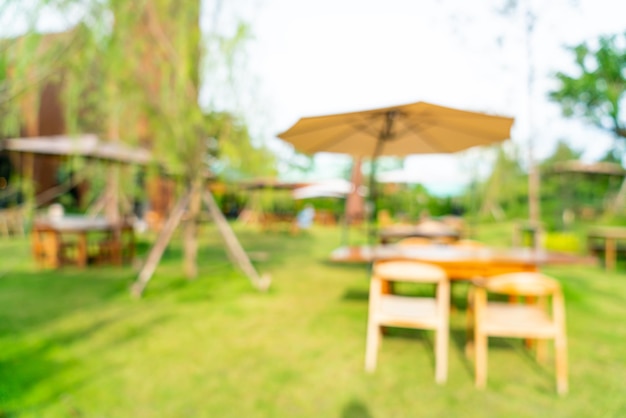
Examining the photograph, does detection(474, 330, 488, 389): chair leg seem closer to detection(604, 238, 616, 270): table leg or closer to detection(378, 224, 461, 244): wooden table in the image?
detection(378, 224, 461, 244): wooden table

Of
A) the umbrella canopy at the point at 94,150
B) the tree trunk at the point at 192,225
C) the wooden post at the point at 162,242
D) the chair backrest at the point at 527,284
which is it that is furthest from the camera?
the umbrella canopy at the point at 94,150

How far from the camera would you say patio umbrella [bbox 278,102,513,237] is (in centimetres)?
389

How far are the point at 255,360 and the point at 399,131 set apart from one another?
294 centimetres

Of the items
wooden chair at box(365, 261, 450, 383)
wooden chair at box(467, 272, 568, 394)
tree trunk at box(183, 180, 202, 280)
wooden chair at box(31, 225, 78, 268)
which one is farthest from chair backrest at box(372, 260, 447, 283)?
wooden chair at box(31, 225, 78, 268)

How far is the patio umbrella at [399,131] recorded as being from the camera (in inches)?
153

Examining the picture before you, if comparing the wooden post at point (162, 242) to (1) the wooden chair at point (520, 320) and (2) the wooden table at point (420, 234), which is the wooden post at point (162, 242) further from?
(1) the wooden chair at point (520, 320)

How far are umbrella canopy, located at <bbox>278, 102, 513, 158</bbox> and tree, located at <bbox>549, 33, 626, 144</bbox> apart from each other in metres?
1.14

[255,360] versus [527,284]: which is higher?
[527,284]

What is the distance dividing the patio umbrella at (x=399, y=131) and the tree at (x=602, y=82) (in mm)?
1157

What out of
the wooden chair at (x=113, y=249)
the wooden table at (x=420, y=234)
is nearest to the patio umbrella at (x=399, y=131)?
the wooden table at (x=420, y=234)

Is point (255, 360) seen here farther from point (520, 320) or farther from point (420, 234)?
point (420, 234)

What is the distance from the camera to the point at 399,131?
4934 millimetres

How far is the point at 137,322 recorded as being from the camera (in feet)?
15.3

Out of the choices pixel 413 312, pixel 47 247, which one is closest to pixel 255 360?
pixel 413 312
